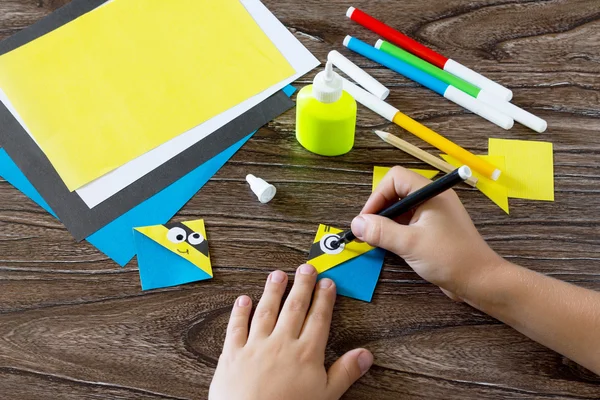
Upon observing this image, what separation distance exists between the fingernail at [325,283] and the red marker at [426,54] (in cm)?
37

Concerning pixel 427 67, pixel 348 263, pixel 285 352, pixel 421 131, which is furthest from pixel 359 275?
pixel 427 67

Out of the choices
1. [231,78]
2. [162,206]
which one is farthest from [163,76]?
[162,206]

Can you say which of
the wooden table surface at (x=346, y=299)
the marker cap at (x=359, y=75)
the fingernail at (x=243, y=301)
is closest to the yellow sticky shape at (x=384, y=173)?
the wooden table surface at (x=346, y=299)

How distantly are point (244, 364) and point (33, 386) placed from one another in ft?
0.72

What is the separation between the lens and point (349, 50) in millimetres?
893

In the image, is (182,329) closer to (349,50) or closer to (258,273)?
(258,273)

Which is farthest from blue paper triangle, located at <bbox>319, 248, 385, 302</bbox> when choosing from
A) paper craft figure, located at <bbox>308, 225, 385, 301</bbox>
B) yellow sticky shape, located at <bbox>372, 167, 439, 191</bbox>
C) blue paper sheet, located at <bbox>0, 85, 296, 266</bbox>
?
blue paper sheet, located at <bbox>0, 85, 296, 266</bbox>

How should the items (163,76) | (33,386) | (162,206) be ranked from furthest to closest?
(163,76) → (162,206) → (33,386)

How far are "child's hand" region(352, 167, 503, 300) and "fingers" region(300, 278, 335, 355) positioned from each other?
0.07 m

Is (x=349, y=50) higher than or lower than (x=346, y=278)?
higher

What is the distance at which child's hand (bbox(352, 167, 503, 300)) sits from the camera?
0.66 meters

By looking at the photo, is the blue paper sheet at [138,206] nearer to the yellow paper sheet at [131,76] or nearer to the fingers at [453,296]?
the yellow paper sheet at [131,76]

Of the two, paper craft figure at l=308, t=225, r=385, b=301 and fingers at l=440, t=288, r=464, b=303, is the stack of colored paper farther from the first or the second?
fingers at l=440, t=288, r=464, b=303

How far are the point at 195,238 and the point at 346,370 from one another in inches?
9.4
